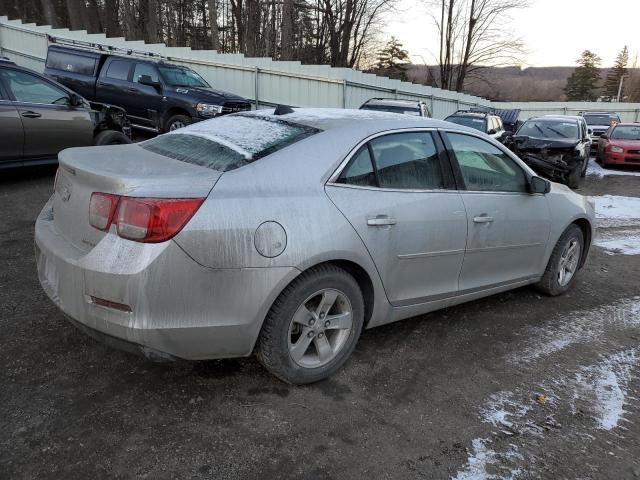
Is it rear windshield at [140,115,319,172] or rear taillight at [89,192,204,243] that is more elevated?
rear windshield at [140,115,319,172]

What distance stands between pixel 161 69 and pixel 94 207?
10.0 metres

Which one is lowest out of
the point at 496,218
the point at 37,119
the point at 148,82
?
the point at 496,218

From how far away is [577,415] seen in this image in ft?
9.36

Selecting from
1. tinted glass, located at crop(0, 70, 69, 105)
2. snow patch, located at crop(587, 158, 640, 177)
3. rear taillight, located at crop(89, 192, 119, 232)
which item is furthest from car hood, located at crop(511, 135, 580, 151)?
rear taillight, located at crop(89, 192, 119, 232)

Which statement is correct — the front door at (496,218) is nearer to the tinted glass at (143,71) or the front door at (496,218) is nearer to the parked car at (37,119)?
the parked car at (37,119)

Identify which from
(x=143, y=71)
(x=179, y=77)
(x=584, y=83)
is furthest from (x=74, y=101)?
(x=584, y=83)

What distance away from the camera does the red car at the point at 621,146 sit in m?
15.1

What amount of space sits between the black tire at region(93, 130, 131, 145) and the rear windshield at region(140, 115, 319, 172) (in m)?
5.15

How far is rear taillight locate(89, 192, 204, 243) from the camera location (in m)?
2.35

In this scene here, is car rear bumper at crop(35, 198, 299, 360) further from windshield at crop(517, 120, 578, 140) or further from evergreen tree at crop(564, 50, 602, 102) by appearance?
evergreen tree at crop(564, 50, 602, 102)

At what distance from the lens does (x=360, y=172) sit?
3041 mm

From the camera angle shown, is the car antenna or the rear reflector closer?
the rear reflector

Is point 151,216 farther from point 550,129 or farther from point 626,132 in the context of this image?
point 626,132

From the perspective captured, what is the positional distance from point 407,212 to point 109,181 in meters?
1.72
